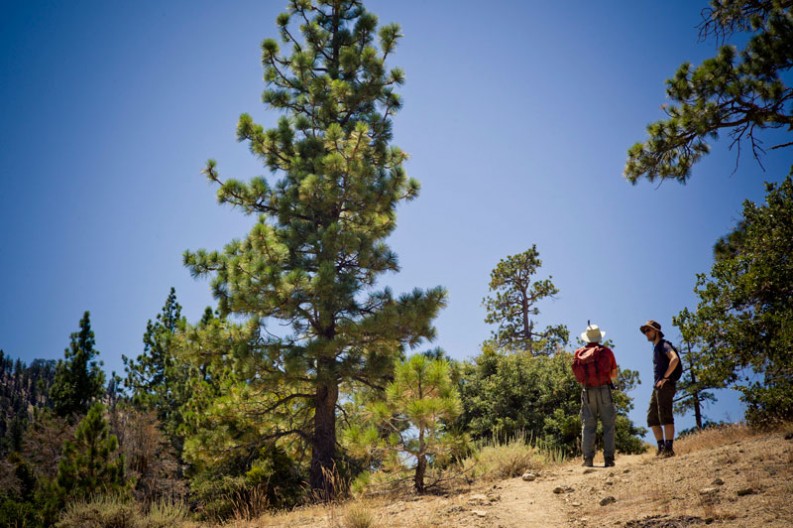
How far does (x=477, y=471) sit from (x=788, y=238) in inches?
283

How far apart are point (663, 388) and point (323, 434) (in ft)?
23.2

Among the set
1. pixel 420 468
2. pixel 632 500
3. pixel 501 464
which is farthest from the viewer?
pixel 501 464

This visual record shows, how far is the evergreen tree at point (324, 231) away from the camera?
10.6m

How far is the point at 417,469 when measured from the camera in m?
8.25

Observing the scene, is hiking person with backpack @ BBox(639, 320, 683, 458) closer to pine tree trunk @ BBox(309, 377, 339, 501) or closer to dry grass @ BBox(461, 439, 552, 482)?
dry grass @ BBox(461, 439, 552, 482)

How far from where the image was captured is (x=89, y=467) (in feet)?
35.4

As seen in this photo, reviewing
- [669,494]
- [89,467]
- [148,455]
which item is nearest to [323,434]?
[89,467]

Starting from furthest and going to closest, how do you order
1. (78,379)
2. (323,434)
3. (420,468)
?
(78,379)
(323,434)
(420,468)

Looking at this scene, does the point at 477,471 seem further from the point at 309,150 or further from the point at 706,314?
the point at 309,150

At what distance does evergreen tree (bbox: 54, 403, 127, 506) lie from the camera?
10.1 meters

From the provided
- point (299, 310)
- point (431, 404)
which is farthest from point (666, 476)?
point (299, 310)

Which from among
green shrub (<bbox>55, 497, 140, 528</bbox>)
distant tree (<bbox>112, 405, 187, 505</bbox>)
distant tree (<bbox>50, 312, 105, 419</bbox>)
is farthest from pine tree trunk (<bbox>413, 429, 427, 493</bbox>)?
distant tree (<bbox>50, 312, 105, 419</bbox>)

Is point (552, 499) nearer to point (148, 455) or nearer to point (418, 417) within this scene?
point (418, 417)

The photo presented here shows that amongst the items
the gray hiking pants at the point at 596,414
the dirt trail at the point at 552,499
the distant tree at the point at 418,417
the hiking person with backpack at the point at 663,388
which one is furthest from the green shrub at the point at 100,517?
the hiking person with backpack at the point at 663,388
